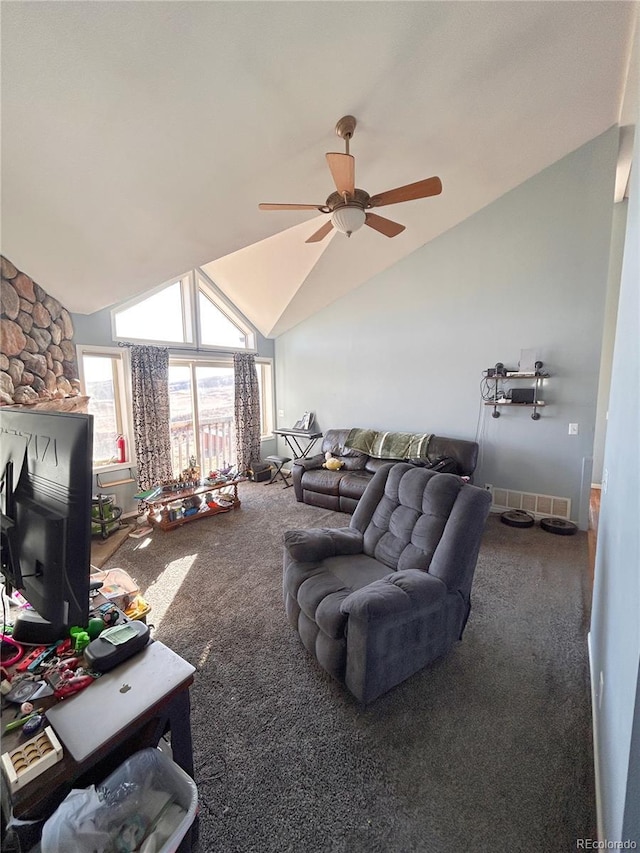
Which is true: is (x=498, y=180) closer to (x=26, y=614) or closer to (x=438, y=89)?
(x=438, y=89)

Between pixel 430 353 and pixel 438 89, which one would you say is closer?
pixel 438 89

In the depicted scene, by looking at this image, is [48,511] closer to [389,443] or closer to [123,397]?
[123,397]

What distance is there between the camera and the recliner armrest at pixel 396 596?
1.57 metres

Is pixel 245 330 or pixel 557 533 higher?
pixel 245 330

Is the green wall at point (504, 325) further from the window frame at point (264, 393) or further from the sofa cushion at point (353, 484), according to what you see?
the window frame at point (264, 393)

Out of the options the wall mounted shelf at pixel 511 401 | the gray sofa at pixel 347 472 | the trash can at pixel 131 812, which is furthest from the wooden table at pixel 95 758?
the wall mounted shelf at pixel 511 401

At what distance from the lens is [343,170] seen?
2.02 meters

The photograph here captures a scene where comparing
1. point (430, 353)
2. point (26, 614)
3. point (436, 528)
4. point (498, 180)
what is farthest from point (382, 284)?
point (26, 614)

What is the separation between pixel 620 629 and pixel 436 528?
36.5 inches

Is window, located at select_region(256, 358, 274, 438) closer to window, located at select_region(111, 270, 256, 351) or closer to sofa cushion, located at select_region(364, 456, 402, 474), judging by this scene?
window, located at select_region(111, 270, 256, 351)

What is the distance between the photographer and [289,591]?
2084 mm

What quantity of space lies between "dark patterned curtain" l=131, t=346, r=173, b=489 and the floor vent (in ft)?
13.6

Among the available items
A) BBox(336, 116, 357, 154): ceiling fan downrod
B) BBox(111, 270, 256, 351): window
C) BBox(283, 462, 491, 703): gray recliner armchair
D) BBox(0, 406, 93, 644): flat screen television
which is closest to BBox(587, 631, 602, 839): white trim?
BBox(283, 462, 491, 703): gray recliner armchair

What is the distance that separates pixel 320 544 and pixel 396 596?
649 millimetres
